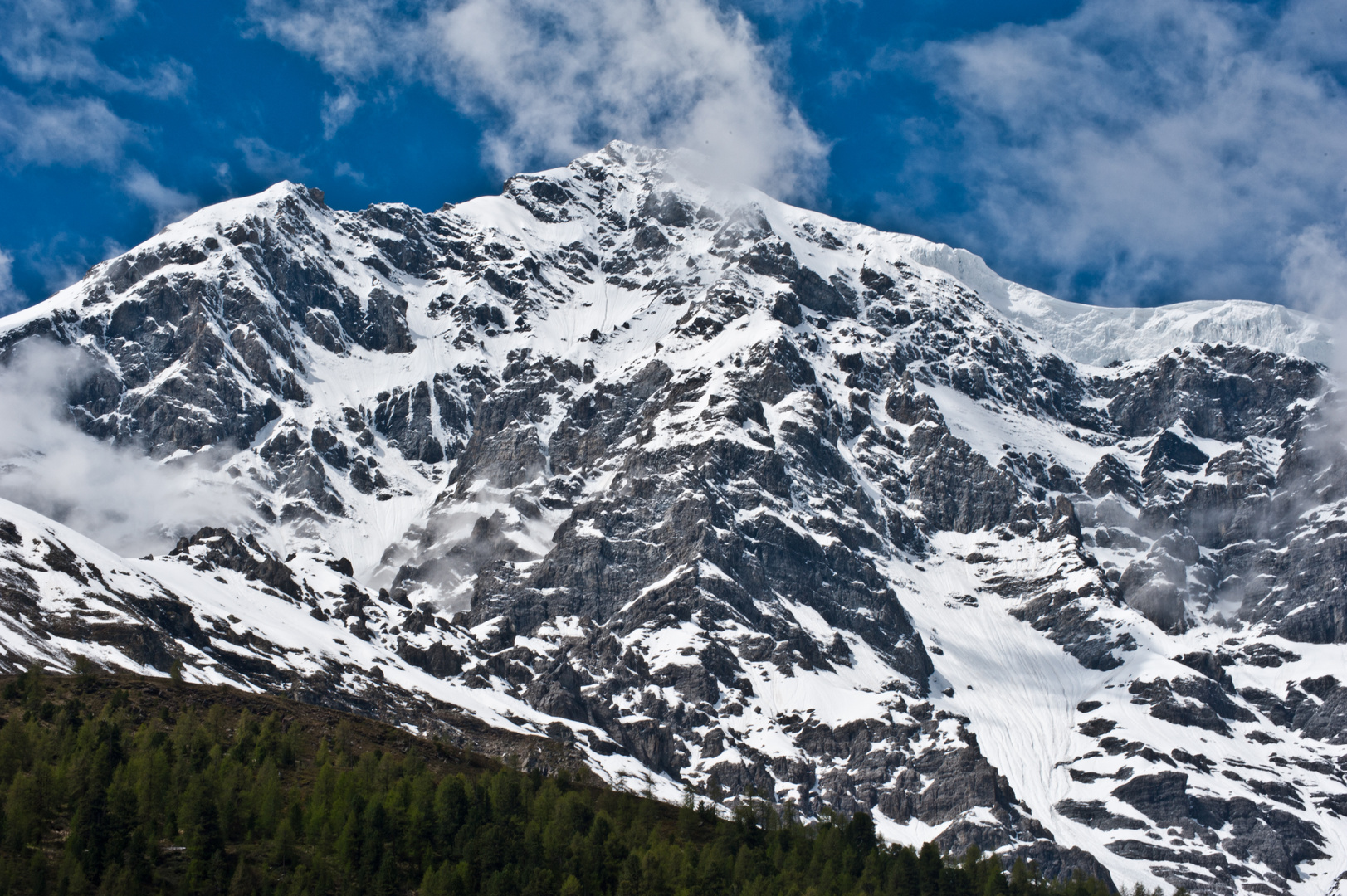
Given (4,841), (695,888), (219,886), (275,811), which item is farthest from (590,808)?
(4,841)

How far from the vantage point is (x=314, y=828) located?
14825 cm

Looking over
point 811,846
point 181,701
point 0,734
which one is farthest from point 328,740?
point 811,846

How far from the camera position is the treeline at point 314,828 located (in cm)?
13400

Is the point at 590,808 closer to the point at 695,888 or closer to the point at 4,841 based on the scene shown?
the point at 695,888

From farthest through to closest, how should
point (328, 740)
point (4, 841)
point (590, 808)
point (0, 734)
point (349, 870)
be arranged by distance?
point (328, 740) → point (590, 808) → point (0, 734) → point (349, 870) → point (4, 841)

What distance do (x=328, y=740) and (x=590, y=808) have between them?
38120mm

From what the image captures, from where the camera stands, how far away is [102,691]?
188 meters

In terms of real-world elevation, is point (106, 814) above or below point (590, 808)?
below

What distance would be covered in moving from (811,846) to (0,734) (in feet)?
316

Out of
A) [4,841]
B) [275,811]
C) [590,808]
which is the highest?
[590,808]

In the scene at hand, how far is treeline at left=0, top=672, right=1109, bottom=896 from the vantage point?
134 m

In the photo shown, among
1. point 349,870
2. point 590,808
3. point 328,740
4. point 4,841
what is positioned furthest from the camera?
point 328,740

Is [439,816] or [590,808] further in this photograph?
[590,808]

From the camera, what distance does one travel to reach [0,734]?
15000 centimetres
